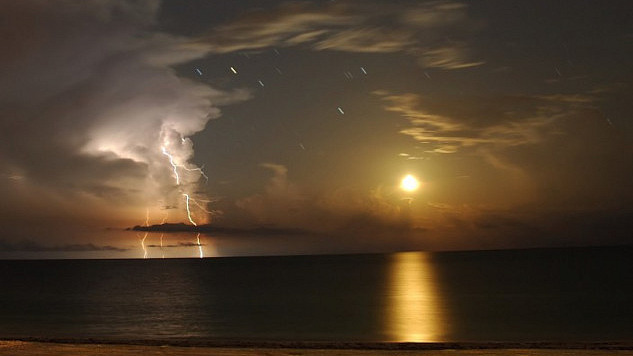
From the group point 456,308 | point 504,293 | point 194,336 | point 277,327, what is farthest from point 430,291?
point 194,336

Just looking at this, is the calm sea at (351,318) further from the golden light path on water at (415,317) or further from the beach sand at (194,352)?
the beach sand at (194,352)

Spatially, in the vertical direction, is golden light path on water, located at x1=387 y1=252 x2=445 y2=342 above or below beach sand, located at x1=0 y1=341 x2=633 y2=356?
above

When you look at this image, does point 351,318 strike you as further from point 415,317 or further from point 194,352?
point 194,352

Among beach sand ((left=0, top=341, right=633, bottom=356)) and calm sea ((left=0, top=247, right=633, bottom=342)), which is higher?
calm sea ((left=0, top=247, right=633, bottom=342))

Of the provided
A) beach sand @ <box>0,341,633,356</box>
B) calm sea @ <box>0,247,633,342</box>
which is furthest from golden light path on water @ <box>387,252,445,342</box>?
beach sand @ <box>0,341,633,356</box>

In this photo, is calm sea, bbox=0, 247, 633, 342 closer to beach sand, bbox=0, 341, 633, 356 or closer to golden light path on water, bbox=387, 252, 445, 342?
golden light path on water, bbox=387, 252, 445, 342

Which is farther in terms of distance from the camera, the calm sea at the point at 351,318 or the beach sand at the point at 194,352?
the calm sea at the point at 351,318

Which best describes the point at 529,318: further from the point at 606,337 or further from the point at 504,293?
the point at 504,293

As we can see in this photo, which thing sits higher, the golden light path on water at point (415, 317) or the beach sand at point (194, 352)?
the golden light path on water at point (415, 317)

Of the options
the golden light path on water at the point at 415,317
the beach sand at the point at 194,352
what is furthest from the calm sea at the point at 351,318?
the beach sand at the point at 194,352

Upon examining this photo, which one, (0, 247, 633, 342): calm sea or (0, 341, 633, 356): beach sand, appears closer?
(0, 341, 633, 356): beach sand

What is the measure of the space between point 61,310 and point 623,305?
53.6 metres

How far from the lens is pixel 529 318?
153ft

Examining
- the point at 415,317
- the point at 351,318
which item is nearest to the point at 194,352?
the point at 351,318
